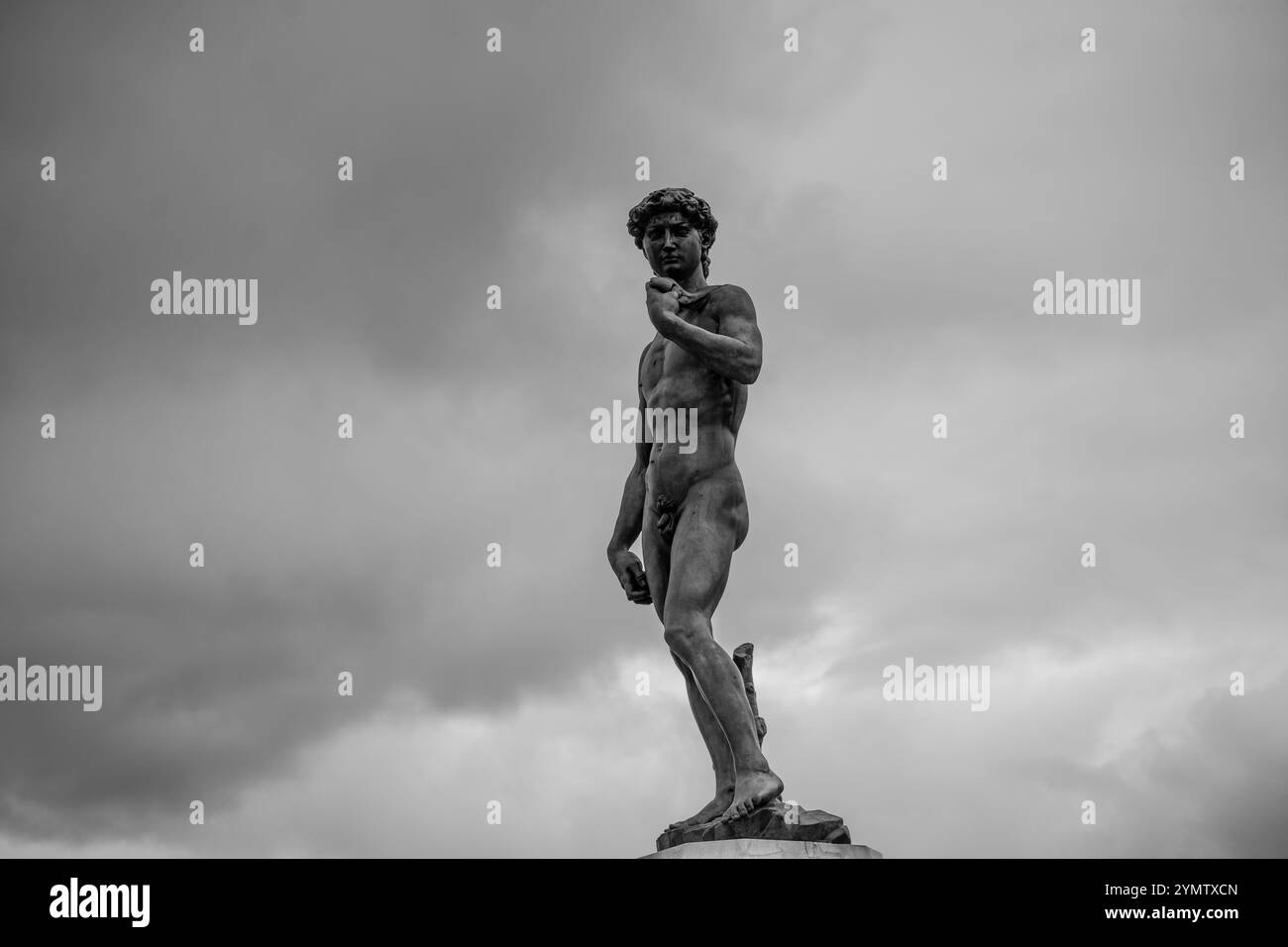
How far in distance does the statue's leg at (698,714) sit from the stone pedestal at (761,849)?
59cm

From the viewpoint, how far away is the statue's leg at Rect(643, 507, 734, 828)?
13.4 metres

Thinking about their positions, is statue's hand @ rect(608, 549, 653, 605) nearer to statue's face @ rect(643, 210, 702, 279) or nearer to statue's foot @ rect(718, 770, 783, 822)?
statue's foot @ rect(718, 770, 783, 822)

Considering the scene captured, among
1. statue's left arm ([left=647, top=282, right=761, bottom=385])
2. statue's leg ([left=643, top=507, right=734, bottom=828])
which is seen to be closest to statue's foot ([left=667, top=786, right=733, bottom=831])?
statue's leg ([left=643, top=507, right=734, bottom=828])

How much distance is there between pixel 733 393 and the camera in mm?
14312

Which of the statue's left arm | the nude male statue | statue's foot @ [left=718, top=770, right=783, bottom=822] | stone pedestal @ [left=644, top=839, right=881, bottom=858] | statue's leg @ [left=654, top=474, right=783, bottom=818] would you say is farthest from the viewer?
the statue's left arm

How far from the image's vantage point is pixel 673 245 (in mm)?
14664

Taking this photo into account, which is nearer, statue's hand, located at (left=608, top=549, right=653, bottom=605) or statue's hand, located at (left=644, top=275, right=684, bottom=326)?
statue's hand, located at (left=644, top=275, right=684, bottom=326)

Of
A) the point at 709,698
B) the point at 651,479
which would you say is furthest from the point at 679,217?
the point at 709,698

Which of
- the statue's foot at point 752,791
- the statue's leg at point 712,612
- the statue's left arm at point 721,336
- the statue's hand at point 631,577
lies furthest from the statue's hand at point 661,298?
the statue's foot at point 752,791

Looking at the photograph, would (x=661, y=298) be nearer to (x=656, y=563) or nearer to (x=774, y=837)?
(x=656, y=563)

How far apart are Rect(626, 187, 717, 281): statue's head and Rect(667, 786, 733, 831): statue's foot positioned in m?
4.42

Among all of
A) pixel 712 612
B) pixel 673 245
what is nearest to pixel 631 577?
pixel 712 612

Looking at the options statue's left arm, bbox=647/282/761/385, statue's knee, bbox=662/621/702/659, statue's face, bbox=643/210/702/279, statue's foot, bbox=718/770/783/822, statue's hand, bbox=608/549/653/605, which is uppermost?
statue's face, bbox=643/210/702/279

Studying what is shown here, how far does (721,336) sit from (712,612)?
2236 millimetres
